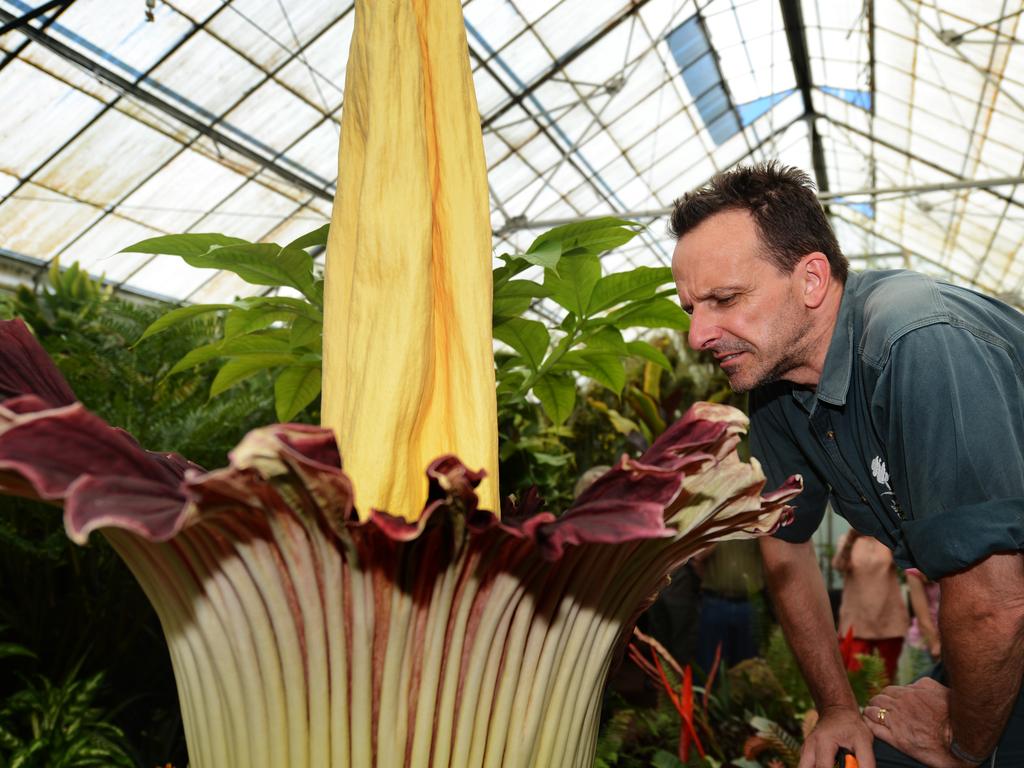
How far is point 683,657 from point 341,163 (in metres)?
4.52

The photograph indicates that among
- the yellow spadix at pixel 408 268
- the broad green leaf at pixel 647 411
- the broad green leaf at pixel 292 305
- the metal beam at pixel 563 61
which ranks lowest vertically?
the yellow spadix at pixel 408 268

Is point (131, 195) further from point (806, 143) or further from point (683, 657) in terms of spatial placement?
point (806, 143)

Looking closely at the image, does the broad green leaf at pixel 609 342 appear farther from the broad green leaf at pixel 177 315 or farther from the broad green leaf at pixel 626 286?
the broad green leaf at pixel 177 315

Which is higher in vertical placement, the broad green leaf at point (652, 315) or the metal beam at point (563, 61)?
the metal beam at point (563, 61)

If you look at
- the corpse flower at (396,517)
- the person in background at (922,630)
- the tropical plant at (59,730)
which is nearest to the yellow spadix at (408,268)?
the corpse flower at (396,517)

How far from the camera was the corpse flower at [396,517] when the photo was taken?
403mm

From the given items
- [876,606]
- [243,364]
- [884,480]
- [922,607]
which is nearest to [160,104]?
[876,606]

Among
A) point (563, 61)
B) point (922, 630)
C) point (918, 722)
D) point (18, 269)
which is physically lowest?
point (922, 630)

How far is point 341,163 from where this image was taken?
589mm

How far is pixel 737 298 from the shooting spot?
1046 millimetres

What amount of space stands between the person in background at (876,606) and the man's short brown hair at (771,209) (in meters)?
3.71

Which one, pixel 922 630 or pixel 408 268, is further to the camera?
pixel 922 630

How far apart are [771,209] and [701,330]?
20cm

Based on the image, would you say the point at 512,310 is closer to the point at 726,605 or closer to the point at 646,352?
the point at 646,352
